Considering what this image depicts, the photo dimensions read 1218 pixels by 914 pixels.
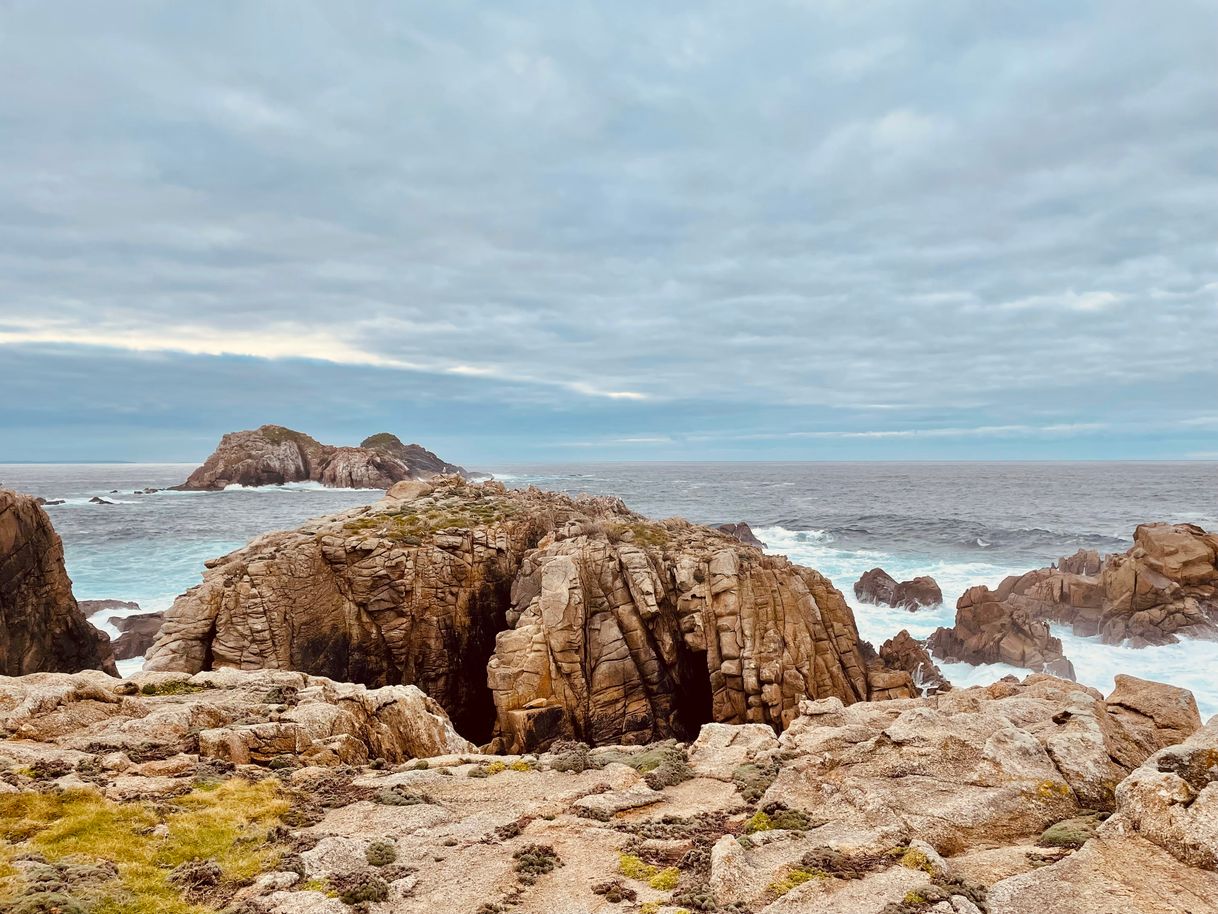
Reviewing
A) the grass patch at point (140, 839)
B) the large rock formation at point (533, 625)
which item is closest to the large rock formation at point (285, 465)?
the large rock formation at point (533, 625)

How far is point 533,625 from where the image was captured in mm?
30250

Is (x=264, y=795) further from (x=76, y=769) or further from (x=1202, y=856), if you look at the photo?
(x=1202, y=856)

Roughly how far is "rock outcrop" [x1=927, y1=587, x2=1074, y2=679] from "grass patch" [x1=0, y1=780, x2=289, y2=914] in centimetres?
5094

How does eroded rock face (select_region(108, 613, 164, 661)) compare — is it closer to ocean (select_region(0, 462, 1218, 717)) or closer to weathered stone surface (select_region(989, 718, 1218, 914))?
ocean (select_region(0, 462, 1218, 717))

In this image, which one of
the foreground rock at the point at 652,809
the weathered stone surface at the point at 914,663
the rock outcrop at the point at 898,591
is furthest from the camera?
the rock outcrop at the point at 898,591

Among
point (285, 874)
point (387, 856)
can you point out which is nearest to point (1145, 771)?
point (387, 856)

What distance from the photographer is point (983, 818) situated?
1255 cm

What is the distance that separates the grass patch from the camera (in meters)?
10.5

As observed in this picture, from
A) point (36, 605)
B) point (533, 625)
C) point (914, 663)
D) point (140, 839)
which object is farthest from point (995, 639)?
point (36, 605)

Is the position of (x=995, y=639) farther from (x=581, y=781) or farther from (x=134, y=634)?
(x=134, y=634)

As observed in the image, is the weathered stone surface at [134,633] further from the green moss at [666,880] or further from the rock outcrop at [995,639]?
the rock outcrop at [995,639]

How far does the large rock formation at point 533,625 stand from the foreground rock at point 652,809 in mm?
10701

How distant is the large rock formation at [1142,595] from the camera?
176 feet

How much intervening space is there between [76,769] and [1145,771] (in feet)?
71.3
